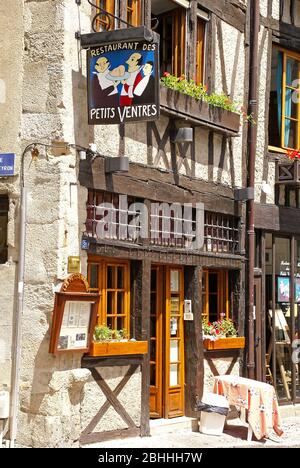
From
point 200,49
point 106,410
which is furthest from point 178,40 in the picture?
point 106,410

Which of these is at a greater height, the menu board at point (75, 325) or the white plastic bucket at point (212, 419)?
the menu board at point (75, 325)

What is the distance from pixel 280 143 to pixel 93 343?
5.38 metres

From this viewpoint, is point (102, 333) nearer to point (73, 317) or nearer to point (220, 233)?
point (73, 317)

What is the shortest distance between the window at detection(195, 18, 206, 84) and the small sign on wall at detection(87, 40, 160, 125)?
271cm

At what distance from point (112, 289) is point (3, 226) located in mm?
1573

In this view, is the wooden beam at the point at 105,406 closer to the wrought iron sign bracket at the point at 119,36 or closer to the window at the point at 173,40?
the wrought iron sign bracket at the point at 119,36

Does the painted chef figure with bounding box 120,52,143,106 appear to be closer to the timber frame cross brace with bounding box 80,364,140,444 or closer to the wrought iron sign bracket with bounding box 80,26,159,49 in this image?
the wrought iron sign bracket with bounding box 80,26,159,49

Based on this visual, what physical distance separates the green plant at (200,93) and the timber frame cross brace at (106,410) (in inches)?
135

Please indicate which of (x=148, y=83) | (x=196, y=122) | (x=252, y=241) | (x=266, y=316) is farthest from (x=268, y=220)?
(x=148, y=83)

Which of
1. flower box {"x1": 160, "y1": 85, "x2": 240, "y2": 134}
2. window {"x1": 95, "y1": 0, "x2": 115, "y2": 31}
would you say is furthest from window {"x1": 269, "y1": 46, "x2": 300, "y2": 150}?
window {"x1": 95, "y1": 0, "x2": 115, "y2": 31}

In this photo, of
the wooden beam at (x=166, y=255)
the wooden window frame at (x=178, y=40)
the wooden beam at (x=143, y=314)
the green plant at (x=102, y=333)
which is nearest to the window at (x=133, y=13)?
the wooden window frame at (x=178, y=40)

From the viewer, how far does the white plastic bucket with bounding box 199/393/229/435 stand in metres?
10.4

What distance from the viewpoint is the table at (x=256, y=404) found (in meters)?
10.1
